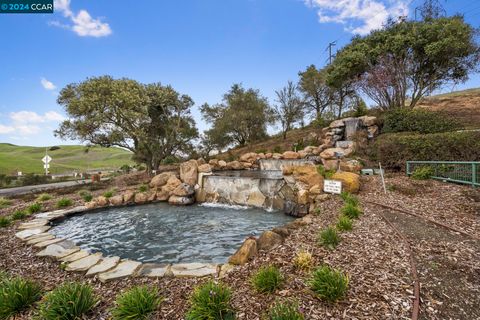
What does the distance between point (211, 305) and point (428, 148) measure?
9294 mm

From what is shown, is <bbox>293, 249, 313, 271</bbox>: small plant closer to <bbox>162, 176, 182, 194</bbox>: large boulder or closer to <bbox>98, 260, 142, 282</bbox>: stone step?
<bbox>98, 260, 142, 282</bbox>: stone step

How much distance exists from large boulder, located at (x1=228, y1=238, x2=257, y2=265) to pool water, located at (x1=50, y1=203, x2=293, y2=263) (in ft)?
2.78

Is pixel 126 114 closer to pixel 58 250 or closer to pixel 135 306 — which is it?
pixel 58 250

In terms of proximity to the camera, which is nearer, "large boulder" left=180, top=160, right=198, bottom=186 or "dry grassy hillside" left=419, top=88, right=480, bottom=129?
"large boulder" left=180, top=160, right=198, bottom=186

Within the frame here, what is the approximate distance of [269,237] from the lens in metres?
Answer: 4.07

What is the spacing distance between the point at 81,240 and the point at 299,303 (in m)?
5.93

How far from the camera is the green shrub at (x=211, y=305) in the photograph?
2.21 metres

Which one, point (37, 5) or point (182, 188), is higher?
point (37, 5)

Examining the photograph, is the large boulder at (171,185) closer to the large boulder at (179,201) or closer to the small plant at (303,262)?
the large boulder at (179,201)

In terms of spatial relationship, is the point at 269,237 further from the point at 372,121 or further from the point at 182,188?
the point at 372,121

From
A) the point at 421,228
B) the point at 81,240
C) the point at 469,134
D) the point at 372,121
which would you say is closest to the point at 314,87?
the point at 372,121

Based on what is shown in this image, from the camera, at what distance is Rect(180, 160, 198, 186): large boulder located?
11.2 metres

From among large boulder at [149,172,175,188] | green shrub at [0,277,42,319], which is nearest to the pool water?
large boulder at [149,172,175,188]

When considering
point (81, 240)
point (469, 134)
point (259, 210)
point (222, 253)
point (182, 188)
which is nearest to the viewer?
point (222, 253)
